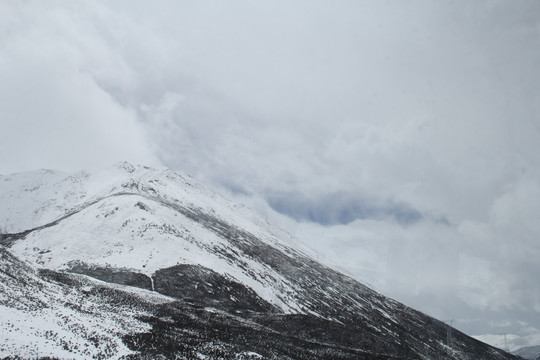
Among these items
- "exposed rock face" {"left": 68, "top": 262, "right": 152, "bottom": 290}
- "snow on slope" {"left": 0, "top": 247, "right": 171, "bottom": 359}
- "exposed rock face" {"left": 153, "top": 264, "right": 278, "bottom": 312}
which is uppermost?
"exposed rock face" {"left": 153, "top": 264, "right": 278, "bottom": 312}

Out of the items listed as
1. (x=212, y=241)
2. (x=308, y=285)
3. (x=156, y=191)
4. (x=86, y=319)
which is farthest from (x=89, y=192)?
(x=86, y=319)

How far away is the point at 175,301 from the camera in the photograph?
53.5 meters

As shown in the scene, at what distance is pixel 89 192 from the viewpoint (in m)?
145

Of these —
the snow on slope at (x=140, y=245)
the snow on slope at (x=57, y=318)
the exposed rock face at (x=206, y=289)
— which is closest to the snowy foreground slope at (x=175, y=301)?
the snow on slope at (x=57, y=318)

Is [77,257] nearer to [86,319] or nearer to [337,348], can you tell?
[86,319]

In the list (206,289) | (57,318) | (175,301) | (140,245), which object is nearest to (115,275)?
(140,245)

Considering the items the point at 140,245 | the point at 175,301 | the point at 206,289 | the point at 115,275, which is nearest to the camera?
the point at 175,301

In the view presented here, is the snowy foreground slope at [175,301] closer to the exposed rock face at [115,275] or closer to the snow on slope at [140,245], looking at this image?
the exposed rock face at [115,275]

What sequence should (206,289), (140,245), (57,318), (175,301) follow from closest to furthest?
(57,318) → (175,301) → (206,289) → (140,245)

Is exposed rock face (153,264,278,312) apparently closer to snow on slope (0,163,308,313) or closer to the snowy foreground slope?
the snowy foreground slope

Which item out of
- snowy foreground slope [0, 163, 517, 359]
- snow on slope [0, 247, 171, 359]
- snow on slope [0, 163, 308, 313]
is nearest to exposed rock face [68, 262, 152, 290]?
snowy foreground slope [0, 163, 517, 359]

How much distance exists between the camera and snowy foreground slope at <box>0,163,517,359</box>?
111 ft

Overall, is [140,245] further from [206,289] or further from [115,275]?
[206,289]

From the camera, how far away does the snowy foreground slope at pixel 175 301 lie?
3384 centimetres
